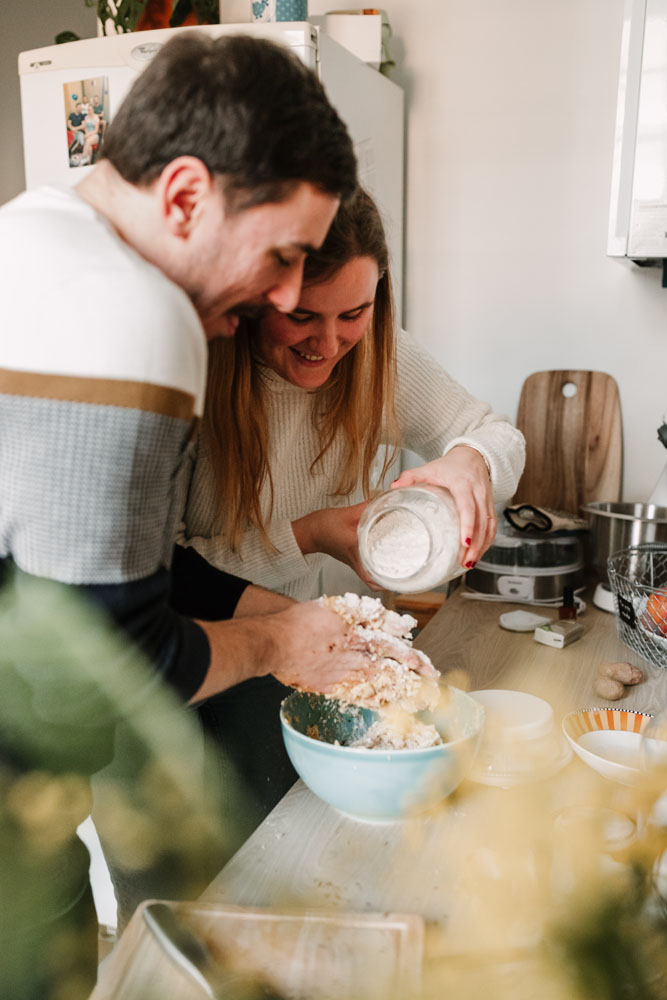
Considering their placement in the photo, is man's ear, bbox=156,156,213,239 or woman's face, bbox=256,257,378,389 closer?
man's ear, bbox=156,156,213,239

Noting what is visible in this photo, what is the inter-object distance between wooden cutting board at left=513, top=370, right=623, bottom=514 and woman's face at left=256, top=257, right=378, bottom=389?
1.21 m

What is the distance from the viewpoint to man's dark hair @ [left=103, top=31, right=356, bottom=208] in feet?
1.77

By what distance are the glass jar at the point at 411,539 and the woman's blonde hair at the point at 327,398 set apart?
229 mm

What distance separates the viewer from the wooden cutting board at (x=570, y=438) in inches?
81.5

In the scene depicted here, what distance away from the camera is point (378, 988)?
0.57 m

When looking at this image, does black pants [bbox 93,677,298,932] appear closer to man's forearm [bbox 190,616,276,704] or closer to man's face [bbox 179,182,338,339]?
man's forearm [bbox 190,616,276,704]

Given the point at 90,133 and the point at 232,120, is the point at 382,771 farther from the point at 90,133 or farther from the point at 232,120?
the point at 90,133

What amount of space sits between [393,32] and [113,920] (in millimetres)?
2292

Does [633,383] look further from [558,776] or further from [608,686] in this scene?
[558,776]

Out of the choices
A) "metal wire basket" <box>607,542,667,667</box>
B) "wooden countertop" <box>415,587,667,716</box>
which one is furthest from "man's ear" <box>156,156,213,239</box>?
"metal wire basket" <box>607,542,667,667</box>

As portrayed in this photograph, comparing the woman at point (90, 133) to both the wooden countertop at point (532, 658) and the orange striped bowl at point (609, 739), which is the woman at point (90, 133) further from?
the orange striped bowl at point (609, 739)

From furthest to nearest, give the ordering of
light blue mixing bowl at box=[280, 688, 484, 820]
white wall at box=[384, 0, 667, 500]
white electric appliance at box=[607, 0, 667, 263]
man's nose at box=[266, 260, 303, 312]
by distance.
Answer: white wall at box=[384, 0, 667, 500]
white electric appliance at box=[607, 0, 667, 263]
light blue mixing bowl at box=[280, 688, 484, 820]
man's nose at box=[266, 260, 303, 312]

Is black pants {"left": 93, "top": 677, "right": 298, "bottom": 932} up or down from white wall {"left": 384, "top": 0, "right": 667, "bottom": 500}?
down

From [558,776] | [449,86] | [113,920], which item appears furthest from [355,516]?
[449,86]
